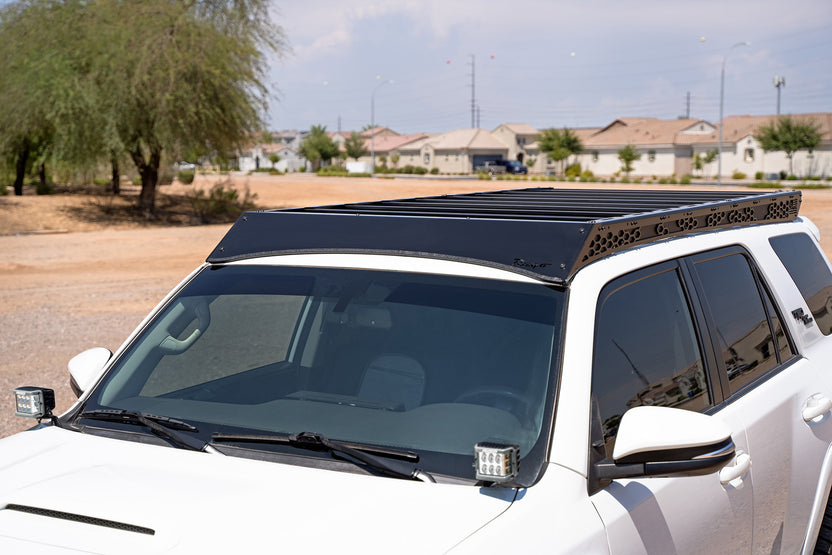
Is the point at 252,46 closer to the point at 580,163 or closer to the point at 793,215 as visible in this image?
the point at 793,215

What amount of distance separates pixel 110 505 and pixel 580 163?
4004 inches

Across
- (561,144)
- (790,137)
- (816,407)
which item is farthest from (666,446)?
(561,144)

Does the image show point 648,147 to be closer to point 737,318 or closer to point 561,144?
point 561,144

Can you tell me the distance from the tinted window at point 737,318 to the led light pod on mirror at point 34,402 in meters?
2.33

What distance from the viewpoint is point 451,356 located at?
2.81 meters

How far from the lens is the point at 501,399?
104 inches

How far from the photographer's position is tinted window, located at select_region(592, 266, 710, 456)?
278 centimetres

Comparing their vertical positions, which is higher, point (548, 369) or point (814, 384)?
point (548, 369)

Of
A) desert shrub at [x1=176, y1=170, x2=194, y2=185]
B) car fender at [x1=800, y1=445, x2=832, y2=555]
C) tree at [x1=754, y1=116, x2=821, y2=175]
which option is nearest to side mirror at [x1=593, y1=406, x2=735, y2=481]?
car fender at [x1=800, y1=445, x2=832, y2=555]

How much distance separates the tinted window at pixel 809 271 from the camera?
14.0 feet

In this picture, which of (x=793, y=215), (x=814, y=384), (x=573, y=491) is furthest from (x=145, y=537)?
(x=793, y=215)

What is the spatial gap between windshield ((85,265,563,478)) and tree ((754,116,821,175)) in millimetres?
81555

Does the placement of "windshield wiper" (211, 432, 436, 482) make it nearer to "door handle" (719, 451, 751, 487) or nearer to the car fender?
"door handle" (719, 451, 751, 487)

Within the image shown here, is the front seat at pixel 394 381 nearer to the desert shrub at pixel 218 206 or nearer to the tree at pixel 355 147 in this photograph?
the desert shrub at pixel 218 206
